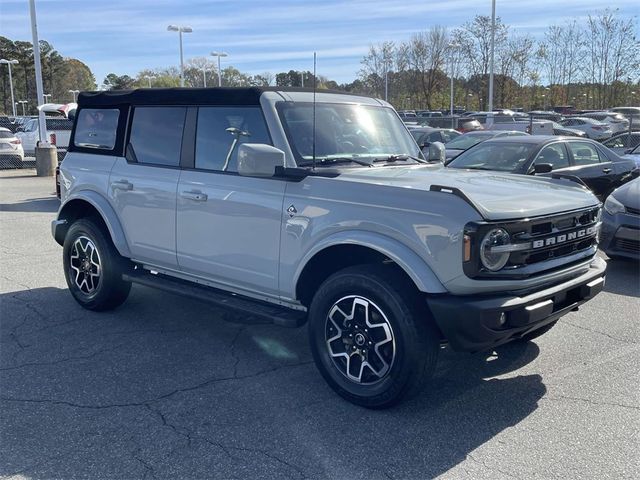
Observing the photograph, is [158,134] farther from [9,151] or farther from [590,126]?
[590,126]

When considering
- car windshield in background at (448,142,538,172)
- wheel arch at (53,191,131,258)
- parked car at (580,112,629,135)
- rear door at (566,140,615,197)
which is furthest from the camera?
parked car at (580,112,629,135)

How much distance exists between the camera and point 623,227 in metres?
7.27

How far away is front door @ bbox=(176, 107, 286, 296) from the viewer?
4.33 meters

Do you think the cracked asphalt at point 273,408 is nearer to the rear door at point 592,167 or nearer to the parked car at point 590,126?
the rear door at point 592,167

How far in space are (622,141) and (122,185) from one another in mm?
18889

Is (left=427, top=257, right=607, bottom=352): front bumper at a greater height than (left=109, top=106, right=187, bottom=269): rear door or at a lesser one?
lesser

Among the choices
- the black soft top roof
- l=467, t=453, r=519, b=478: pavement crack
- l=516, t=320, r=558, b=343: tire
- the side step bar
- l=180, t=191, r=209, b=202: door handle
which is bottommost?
l=467, t=453, r=519, b=478: pavement crack

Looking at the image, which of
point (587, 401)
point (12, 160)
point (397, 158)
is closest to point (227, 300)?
point (397, 158)

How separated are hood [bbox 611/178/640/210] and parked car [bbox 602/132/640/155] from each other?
37.2ft

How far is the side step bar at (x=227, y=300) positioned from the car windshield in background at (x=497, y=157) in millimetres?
5752

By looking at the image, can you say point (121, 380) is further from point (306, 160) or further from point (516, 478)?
point (516, 478)

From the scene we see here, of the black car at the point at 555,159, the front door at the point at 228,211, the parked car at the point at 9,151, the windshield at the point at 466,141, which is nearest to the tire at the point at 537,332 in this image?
the front door at the point at 228,211

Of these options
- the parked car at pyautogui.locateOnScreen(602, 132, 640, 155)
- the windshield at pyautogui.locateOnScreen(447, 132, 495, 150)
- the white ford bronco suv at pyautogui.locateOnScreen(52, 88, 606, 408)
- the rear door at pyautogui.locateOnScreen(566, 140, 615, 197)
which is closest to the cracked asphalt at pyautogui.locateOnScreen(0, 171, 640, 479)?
the white ford bronco suv at pyautogui.locateOnScreen(52, 88, 606, 408)

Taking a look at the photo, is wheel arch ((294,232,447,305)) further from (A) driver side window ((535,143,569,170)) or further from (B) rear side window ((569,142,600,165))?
(B) rear side window ((569,142,600,165))
